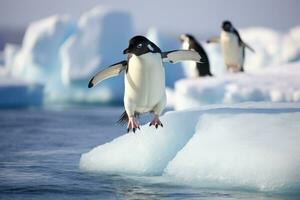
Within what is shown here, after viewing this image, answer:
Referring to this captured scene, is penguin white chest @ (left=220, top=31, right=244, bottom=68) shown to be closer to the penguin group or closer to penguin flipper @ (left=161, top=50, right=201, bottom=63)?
penguin flipper @ (left=161, top=50, right=201, bottom=63)

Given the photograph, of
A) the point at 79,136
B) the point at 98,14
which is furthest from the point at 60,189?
the point at 98,14

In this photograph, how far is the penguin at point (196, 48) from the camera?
12898 mm

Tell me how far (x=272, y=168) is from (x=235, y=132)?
0.72 m

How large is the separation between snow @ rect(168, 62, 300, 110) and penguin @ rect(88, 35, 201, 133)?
6528 millimetres

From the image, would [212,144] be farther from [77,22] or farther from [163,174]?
[77,22]

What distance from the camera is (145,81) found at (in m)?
Answer: 6.25

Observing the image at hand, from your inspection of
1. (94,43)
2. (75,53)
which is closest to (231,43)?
(75,53)

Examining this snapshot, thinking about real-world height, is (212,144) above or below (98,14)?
below

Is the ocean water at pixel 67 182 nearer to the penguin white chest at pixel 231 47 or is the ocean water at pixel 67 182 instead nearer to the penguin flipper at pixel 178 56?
the penguin flipper at pixel 178 56

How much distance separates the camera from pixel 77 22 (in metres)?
27.8

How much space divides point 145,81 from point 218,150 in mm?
1079

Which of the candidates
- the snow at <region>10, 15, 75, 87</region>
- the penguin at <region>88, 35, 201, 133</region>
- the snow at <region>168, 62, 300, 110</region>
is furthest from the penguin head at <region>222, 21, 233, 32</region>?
the snow at <region>10, 15, 75, 87</region>

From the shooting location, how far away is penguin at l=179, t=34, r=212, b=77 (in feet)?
42.3

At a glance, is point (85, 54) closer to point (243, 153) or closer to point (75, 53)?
point (75, 53)
